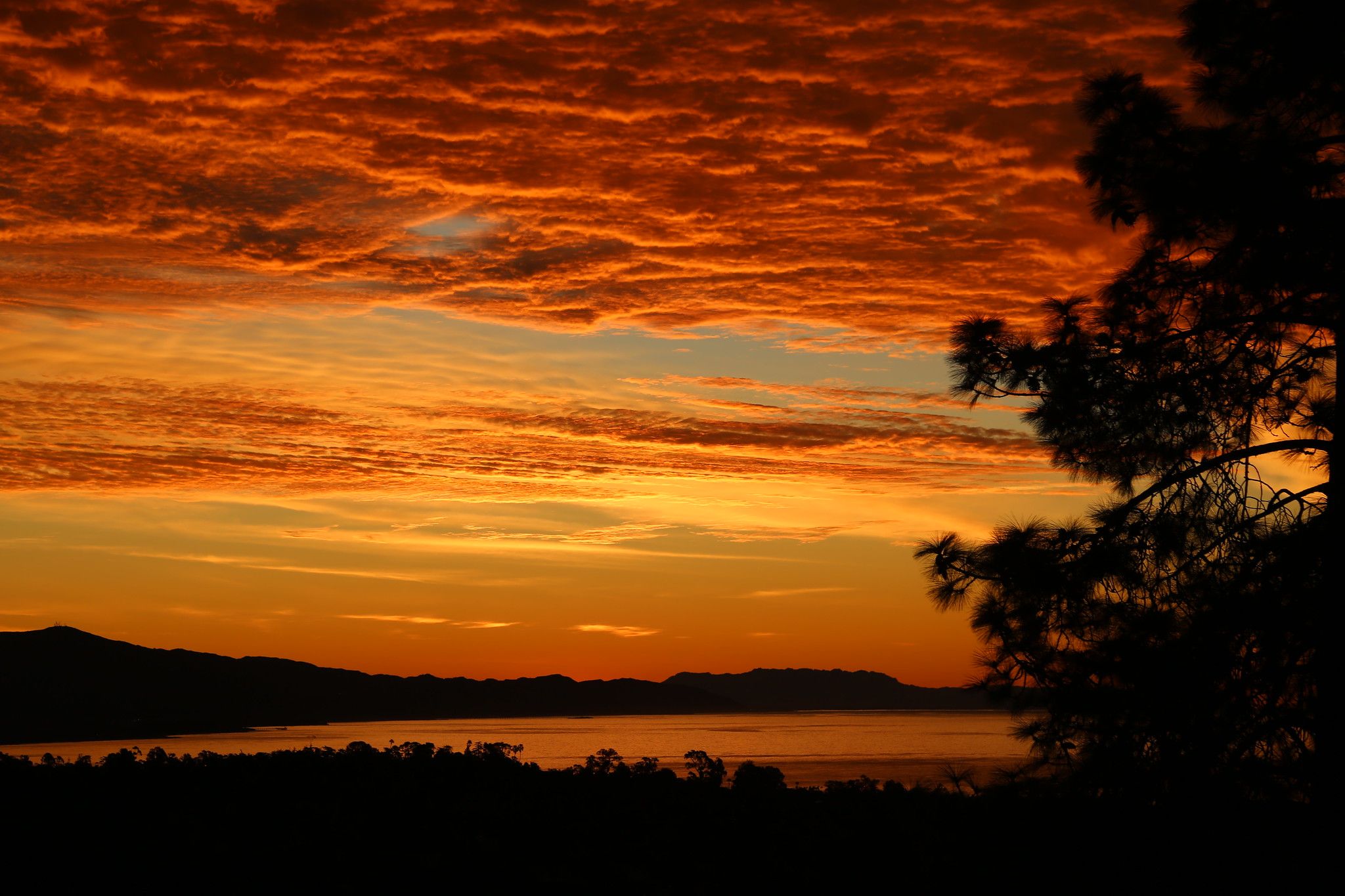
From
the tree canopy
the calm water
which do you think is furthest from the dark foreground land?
the calm water

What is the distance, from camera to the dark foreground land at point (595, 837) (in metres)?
8.60

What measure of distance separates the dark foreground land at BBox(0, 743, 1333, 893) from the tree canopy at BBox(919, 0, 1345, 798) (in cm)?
50

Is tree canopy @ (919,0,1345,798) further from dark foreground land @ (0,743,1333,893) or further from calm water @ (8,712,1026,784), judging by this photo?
calm water @ (8,712,1026,784)

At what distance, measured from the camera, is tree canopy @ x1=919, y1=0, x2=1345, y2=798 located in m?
8.64

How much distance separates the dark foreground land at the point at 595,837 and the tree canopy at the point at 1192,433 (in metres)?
0.50

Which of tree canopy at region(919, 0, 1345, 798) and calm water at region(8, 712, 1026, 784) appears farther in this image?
calm water at region(8, 712, 1026, 784)

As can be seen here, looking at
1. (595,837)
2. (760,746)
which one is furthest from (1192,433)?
(760,746)

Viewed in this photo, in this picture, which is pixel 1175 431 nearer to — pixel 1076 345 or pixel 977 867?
pixel 1076 345

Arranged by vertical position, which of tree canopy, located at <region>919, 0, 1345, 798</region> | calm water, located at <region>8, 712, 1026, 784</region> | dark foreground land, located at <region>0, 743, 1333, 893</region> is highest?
tree canopy, located at <region>919, 0, 1345, 798</region>

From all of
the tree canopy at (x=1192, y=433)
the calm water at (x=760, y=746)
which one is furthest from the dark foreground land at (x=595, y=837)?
the calm water at (x=760, y=746)

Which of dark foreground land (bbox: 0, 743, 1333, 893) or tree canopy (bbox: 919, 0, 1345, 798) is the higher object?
tree canopy (bbox: 919, 0, 1345, 798)

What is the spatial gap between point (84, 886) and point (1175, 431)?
10.4 m

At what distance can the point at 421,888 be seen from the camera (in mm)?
10039

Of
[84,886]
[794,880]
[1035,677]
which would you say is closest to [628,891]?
[794,880]
